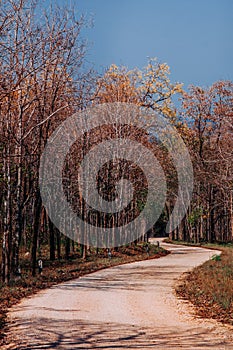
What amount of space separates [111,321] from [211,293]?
487cm

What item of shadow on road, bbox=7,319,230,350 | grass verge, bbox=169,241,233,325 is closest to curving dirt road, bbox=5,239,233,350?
shadow on road, bbox=7,319,230,350

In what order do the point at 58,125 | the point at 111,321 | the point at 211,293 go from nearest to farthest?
the point at 111,321
the point at 211,293
the point at 58,125

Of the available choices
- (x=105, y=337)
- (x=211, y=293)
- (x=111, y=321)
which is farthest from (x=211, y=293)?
(x=105, y=337)

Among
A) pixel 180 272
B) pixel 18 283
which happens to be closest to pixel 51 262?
pixel 180 272

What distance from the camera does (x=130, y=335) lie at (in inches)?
379

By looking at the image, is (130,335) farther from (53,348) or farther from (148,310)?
(148,310)

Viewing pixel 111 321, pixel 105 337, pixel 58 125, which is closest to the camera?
pixel 105 337

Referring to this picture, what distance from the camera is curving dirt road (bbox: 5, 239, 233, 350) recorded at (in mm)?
9008

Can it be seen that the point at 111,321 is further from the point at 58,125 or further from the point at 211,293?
the point at 58,125

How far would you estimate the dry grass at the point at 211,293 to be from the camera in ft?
40.6

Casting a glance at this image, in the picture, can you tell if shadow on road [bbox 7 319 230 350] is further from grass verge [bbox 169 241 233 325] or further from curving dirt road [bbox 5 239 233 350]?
grass verge [bbox 169 241 233 325]

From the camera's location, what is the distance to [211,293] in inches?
594

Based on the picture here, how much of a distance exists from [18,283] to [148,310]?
6.84 meters

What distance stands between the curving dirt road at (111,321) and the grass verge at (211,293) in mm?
417
